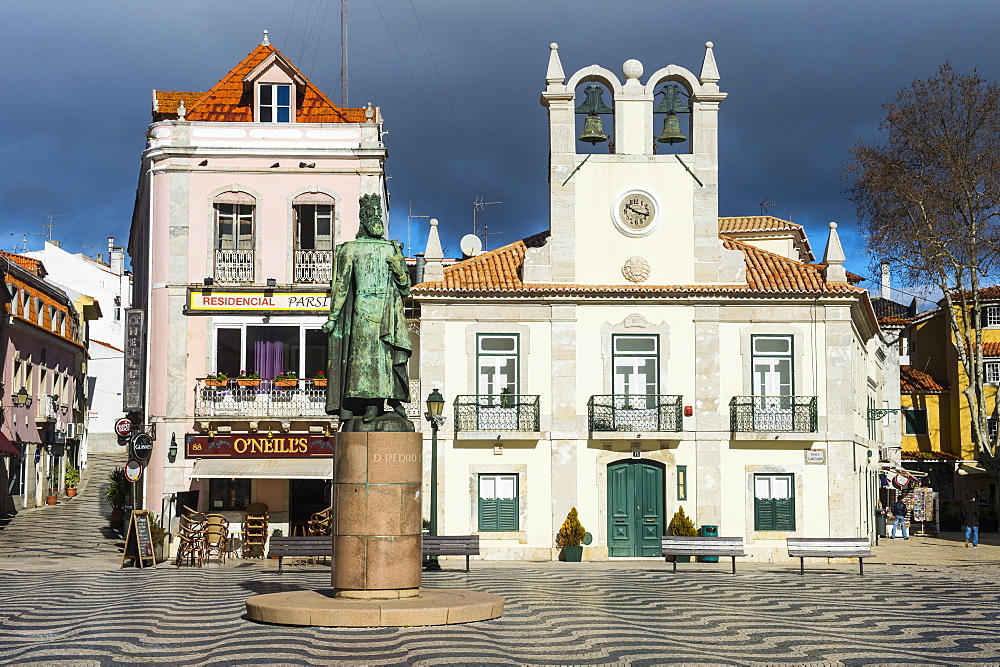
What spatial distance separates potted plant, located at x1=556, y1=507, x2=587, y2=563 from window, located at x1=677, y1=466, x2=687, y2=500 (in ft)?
8.18

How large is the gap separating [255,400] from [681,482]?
34.4 ft

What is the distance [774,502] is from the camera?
97.7 ft

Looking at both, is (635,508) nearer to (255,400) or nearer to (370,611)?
(255,400)

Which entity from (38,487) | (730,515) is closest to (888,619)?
(730,515)

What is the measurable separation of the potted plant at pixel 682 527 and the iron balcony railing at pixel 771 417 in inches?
98.2

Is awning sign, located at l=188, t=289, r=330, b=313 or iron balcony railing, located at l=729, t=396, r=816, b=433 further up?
awning sign, located at l=188, t=289, r=330, b=313

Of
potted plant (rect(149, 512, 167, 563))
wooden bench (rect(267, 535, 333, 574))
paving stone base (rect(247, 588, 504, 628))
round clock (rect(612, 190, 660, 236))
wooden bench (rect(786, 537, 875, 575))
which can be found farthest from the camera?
round clock (rect(612, 190, 660, 236))

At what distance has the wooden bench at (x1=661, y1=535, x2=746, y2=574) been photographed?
24.6m

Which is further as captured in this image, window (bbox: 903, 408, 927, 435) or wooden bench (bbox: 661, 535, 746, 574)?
window (bbox: 903, 408, 927, 435)

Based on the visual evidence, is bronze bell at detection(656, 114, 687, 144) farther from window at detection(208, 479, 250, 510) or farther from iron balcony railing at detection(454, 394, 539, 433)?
window at detection(208, 479, 250, 510)

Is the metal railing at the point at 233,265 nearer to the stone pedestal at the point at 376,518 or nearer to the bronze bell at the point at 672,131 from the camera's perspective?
the bronze bell at the point at 672,131

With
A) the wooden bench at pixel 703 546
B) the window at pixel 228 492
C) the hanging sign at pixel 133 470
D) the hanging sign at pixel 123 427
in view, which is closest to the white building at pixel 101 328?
the hanging sign at pixel 123 427

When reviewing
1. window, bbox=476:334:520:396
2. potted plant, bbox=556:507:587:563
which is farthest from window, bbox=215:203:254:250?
potted plant, bbox=556:507:587:563

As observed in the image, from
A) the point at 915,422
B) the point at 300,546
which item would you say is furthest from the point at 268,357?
the point at 915,422
